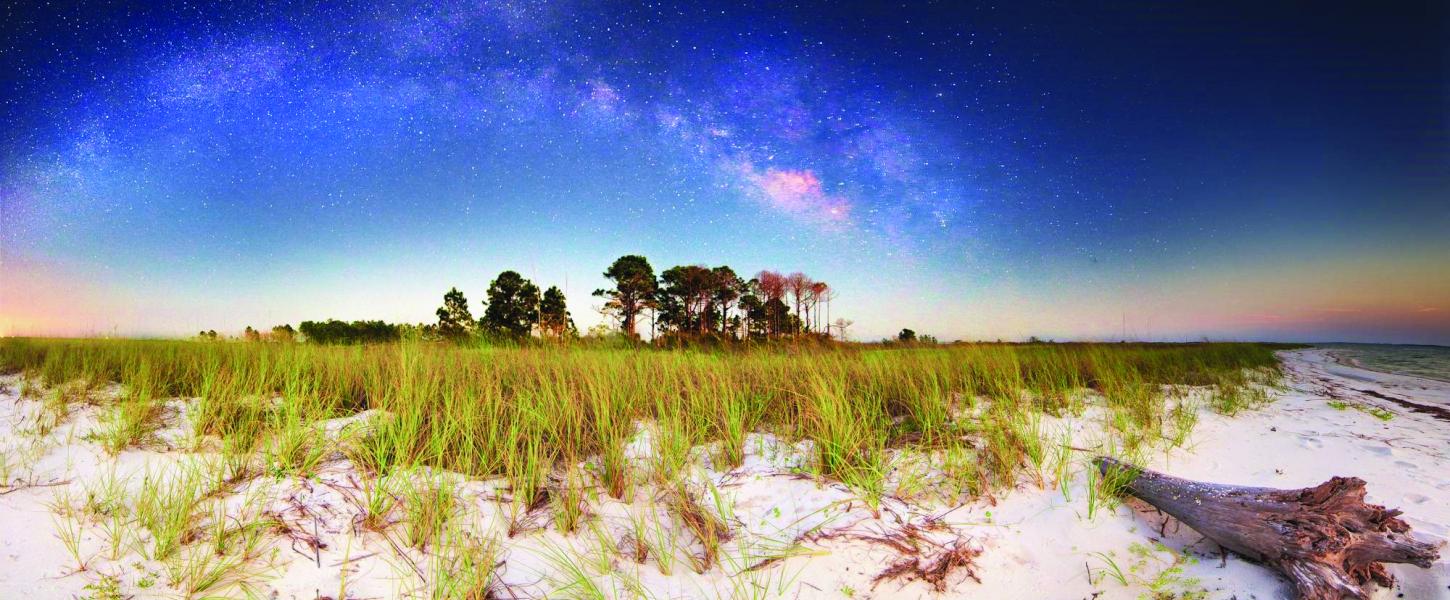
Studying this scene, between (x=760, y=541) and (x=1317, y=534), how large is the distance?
2704 millimetres

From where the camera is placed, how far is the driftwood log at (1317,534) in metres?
2.60

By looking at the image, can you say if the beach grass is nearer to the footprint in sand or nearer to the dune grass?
the dune grass

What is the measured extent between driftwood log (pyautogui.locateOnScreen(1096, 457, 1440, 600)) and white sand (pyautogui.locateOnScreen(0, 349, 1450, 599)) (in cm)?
11

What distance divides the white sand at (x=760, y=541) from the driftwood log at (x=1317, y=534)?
11 cm

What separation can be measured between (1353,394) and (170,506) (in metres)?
14.7

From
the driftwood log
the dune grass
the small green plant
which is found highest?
the dune grass

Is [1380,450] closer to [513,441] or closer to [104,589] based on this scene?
[513,441]

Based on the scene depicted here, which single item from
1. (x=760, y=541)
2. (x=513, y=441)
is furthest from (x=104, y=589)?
(x=760, y=541)

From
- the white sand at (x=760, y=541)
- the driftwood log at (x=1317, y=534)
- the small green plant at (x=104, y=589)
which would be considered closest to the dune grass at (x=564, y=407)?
the white sand at (x=760, y=541)

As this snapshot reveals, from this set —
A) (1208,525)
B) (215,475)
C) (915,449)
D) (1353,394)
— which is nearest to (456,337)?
(215,475)

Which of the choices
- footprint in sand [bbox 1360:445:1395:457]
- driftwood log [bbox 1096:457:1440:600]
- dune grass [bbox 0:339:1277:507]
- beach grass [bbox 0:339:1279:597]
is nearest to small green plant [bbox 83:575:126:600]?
beach grass [bbox 0:339:1279:597]

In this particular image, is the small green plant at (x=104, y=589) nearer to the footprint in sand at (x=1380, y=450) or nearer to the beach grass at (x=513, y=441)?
the beach grass at (x=513, y=441)

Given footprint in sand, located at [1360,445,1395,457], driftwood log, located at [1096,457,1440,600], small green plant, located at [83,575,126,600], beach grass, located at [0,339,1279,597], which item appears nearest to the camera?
small green plant, located at [83,575,126,600]

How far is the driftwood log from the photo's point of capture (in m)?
2.60
